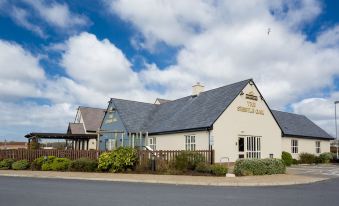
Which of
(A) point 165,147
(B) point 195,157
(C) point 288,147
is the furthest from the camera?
(C) point 288,147

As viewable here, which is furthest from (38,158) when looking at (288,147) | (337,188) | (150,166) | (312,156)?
(312,156)

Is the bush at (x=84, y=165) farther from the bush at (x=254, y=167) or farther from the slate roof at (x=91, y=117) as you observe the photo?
the slate roof at (x=91, y=117)

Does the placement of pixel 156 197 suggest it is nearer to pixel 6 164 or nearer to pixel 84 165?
pixel 84 165

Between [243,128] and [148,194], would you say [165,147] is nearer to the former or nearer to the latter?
[243,128]

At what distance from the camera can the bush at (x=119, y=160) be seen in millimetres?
21734

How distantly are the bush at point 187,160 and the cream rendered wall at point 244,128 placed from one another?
5405 mm

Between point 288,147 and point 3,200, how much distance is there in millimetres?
29811

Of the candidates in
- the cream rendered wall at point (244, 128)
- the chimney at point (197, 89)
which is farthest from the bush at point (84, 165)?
the chimney at point (197, 89)

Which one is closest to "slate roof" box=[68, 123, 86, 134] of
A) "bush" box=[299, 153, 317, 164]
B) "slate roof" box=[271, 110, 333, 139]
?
"slate roof" box=[271, 110, 333, 139]

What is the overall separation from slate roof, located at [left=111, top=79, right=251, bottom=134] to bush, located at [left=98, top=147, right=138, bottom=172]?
702 centimetres

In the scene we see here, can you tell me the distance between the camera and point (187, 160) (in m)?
21.2

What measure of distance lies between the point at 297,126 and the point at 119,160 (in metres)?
24.7

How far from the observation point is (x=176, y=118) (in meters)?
32.3

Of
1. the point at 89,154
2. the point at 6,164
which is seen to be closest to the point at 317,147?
the point at 89,154
